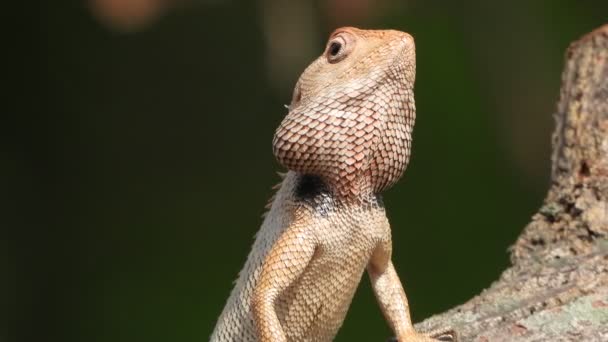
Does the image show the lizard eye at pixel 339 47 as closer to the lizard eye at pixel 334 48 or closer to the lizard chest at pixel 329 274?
the lizard eye at pixel 334 48

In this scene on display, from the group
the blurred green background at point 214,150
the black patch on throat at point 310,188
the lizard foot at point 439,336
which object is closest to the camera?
the black patch on throat at point 310,188

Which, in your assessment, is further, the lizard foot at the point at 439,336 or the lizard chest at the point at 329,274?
the lizard foot at the point at 439,336

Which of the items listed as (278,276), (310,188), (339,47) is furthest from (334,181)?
(339,47)

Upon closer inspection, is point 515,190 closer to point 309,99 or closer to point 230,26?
point 230,26

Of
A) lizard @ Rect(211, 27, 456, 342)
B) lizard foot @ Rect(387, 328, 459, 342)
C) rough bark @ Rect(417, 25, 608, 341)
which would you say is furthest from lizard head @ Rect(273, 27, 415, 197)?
rough bark @ Rect(417, 25, 608, 341)

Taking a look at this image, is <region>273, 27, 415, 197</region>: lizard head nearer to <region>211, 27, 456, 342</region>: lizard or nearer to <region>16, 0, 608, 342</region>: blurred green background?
→ <region>211, 27, 456, 342</region>: lizard

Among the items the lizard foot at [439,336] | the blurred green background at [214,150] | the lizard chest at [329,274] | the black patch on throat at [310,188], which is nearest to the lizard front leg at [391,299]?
the lizard foot at [439,336]

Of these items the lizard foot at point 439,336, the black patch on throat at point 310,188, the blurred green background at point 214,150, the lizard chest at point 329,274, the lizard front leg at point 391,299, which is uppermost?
the black patch on throat at point 310,188

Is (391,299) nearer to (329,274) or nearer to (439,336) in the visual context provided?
(439,336)
